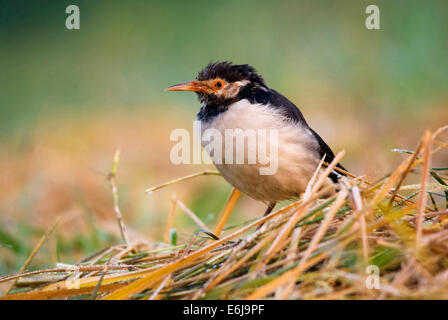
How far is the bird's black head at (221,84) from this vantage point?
3.83 metres

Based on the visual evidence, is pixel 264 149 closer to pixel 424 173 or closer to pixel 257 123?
pixel 257 123

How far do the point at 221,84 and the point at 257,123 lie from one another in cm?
55

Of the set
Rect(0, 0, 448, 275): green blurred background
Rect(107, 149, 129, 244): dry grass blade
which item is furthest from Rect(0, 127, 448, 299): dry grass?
Rect(107, 149, 129, 244): dry grass blade

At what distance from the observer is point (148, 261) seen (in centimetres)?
289

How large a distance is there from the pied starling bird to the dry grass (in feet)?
2.97

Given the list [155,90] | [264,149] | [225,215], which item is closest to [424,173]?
[264,149]

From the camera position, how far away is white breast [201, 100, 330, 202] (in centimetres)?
344

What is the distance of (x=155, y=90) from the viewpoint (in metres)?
9.98

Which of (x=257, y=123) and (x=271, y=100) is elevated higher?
(x=271, y=100)

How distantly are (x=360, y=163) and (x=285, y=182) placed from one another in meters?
2.43

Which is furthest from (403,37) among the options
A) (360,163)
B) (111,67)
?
(111,67)

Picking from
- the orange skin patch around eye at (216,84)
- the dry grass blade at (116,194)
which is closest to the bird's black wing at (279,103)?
the orange skin patch around eye at (216,84)

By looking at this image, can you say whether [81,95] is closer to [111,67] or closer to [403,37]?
[111,67]
